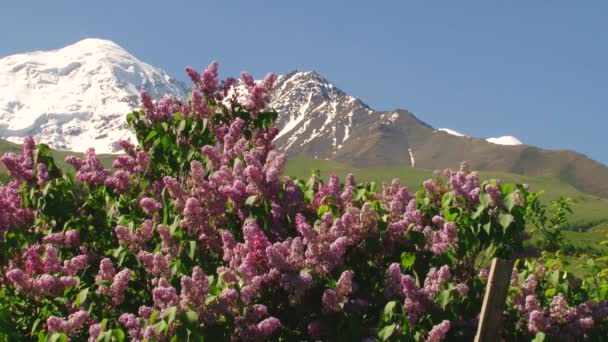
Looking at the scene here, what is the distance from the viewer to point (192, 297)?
16.8 feet

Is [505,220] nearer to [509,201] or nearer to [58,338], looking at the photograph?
[509,201]

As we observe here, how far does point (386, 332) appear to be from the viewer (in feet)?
18.2

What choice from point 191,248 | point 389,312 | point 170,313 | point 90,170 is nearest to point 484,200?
point 389,312

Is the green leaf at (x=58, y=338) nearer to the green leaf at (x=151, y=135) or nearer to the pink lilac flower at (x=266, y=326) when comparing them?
the pink lilac flower at (x=266, y=326)

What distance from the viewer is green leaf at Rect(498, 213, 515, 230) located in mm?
6359

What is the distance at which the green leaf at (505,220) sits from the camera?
6.36 meters

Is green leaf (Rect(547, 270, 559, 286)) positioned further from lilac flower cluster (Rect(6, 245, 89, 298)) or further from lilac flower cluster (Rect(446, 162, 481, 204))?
lilac flower cluster (Rect(6, 245, 89, 298))

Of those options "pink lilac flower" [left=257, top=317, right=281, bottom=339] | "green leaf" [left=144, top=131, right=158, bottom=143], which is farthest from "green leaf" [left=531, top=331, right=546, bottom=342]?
"green leaf" [left=144, top=131, right=158, bottom=143]

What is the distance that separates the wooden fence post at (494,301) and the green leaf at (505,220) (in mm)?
862

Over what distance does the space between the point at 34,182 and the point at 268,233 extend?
314cm

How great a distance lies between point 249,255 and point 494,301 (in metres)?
2.09

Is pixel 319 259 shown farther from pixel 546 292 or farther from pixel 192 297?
pixel 546 292

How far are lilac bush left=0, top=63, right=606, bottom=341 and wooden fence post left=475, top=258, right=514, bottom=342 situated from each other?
35 centimetres

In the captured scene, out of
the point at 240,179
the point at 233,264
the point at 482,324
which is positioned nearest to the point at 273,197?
the point at 240,179
